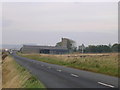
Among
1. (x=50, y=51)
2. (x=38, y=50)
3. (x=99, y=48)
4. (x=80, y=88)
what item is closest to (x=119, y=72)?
(x=80, y=88)

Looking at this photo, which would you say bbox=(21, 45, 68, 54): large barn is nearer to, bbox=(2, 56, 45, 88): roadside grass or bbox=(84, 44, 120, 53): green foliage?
bbox=(84, 44, 120, 53): green foliage

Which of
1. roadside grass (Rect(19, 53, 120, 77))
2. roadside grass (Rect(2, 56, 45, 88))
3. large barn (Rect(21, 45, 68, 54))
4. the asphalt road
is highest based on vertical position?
large barn (Rect(21, 45, 68, 54))

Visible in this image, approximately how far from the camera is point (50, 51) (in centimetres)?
16812

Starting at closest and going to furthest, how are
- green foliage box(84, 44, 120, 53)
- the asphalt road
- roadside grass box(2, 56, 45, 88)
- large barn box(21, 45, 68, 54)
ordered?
the asphalt road → roadside grass box(2, 56, 45, 88) → green foliage box(84, 44, 120, 53) → large barn box(21, 45, 68, 54)

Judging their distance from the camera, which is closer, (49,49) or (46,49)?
(49,49)

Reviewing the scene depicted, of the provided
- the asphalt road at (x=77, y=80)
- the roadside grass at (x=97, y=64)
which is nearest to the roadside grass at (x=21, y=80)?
the asphalt road at (x=77, y=80)

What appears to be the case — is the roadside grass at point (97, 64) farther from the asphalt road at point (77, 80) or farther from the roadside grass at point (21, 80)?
the roadside grass at point (21, 80)

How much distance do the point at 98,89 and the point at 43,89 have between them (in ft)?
9.01

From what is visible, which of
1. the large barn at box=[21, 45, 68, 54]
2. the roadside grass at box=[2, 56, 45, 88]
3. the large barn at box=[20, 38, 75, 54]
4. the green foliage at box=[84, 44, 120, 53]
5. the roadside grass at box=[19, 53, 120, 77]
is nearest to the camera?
the roadside grass at box=[2, 56, 45, 88]

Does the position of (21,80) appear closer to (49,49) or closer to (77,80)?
(77,80)

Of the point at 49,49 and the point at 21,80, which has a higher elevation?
the point at 49,49

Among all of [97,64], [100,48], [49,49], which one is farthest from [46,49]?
[97,64]

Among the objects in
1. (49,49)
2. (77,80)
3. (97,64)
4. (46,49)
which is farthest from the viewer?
(46,49)

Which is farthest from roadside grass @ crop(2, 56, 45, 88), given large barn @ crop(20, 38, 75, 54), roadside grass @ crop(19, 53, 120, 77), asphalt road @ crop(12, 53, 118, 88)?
large barn @ crop(20, 38, 75, 54)
